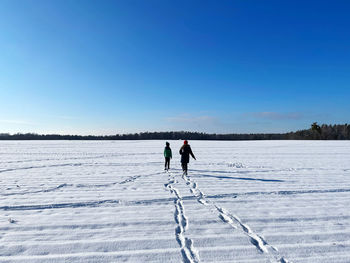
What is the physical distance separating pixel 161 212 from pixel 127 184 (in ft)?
10.7

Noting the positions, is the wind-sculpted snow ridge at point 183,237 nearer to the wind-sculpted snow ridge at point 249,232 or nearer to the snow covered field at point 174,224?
the snow covered field at point 174,224

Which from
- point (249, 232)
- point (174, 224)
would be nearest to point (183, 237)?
point (174, 224)

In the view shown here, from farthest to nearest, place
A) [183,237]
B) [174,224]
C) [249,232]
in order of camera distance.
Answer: [174,224] < [249,232] < [183,237]

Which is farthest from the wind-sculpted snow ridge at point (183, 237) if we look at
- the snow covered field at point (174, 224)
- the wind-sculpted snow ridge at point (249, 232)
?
the wind-sculpted snow ridge at point (249, 232)

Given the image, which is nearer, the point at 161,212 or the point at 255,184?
the point at 161,212

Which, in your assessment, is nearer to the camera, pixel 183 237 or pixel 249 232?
pixel 183 237

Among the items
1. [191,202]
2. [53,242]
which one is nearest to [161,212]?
[191,202]

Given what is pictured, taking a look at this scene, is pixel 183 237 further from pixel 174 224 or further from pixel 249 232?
pixel 249 232

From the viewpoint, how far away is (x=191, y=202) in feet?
17.8

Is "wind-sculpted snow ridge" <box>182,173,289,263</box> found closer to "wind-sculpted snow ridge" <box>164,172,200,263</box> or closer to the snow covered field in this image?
the snow covered field

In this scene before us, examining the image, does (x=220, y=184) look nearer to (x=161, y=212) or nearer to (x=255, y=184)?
(x=255, y=184)

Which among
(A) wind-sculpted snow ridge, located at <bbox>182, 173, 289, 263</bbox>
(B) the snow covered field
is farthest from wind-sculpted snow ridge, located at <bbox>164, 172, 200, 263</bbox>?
(A) wind-sculpted snow ridge, located at <bbox>182, 173, 289, 263</bbox>

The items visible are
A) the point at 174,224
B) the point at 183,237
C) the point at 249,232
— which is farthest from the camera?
the point at 174,224

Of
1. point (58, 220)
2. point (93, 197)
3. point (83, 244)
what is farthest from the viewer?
point (93, 197)
